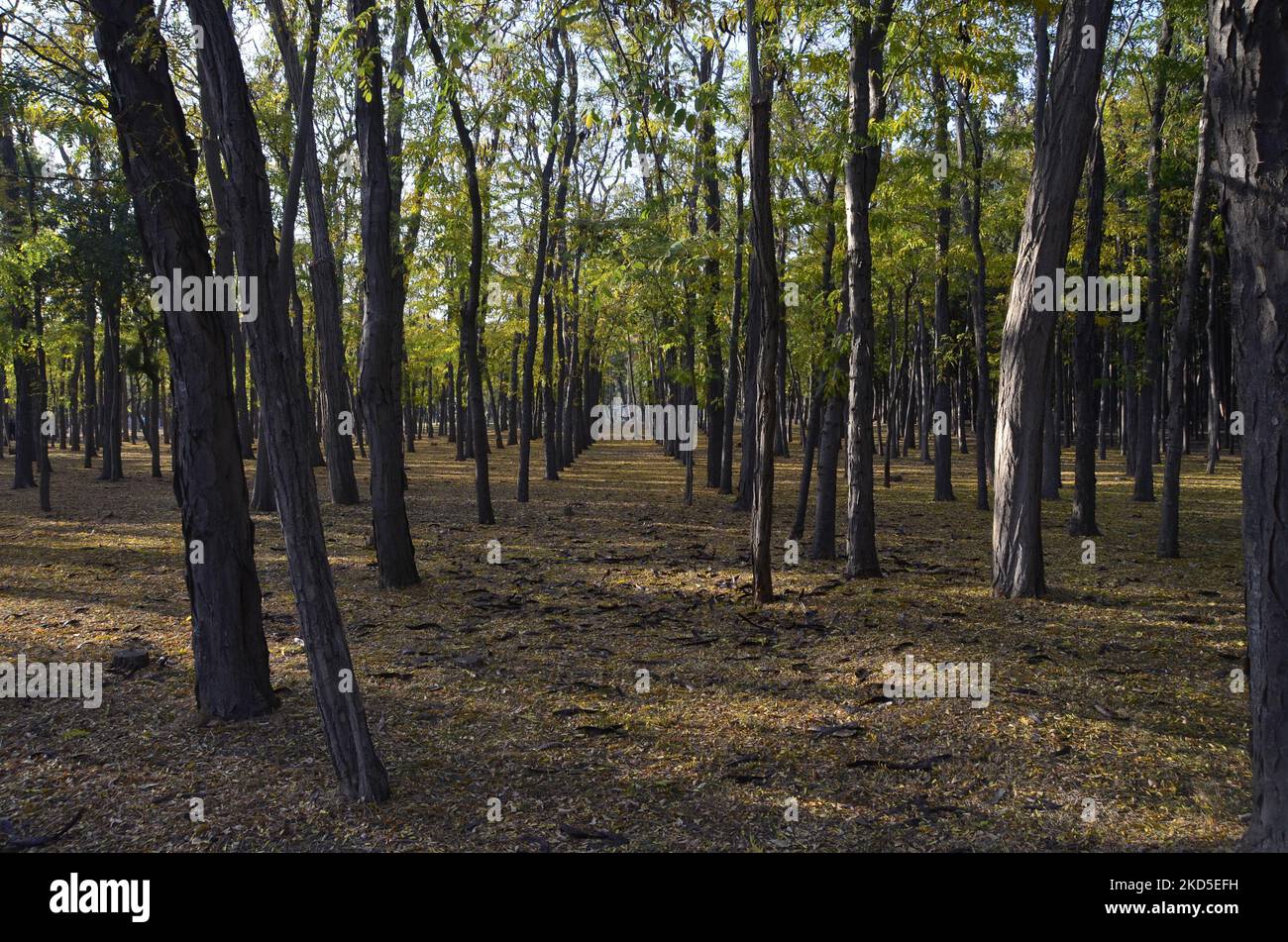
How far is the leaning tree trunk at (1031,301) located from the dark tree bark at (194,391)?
6.93 m

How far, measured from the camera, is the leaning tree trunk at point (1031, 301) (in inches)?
311

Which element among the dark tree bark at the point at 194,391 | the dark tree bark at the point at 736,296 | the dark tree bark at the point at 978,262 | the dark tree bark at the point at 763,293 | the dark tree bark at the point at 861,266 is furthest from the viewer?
the dark tree bark at the point at 736,296

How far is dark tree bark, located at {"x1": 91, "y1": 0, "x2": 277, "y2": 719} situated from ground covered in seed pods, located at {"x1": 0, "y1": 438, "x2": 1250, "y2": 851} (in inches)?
17.2

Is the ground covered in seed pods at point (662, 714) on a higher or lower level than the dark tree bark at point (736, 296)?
lower

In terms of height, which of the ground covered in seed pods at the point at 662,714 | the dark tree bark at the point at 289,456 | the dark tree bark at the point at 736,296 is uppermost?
the dark tree bark at the point at 736,296

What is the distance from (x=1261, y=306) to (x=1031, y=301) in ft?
17.5

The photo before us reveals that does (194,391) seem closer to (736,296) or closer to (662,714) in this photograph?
(662,714)

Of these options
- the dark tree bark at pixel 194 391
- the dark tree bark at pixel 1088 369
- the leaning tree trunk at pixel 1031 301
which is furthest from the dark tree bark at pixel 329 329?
the dark tree bark at pixel 1088 369

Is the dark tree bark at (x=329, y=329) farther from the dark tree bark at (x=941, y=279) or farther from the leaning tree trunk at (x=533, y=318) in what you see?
the dark tree bark at (x=941, y=279)

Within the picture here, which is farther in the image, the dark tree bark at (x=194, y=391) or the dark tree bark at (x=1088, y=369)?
the dark tree bark at (x=1088, y=369)

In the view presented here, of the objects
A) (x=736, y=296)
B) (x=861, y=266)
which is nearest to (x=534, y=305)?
(x=736, y=296)

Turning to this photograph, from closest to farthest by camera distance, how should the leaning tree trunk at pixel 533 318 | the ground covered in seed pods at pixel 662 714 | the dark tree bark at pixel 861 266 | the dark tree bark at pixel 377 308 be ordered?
the ground covered in seed pods at pixel 662 714
the dark tree bark at pixel 377 308
the dark tree bark at pixel 861 266
the leaning tree trunk at pixel 533 318

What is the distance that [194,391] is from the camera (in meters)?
5.39
